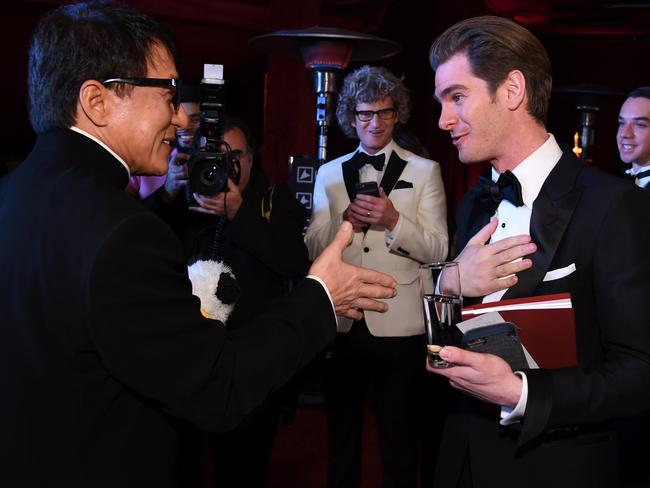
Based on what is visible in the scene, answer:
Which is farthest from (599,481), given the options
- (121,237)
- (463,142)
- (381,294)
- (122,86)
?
(122,86)

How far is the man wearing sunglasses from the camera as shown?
3174 mm

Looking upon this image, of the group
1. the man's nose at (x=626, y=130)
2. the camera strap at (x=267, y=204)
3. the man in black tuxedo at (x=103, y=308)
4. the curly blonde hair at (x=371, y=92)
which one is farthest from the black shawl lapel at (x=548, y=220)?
the man's nose at (x=626, y=130)

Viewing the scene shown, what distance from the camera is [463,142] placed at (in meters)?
1.88

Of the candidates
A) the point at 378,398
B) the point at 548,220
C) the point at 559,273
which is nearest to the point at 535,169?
the point at 548,220

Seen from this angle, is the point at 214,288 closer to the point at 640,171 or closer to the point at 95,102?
the point at 95,102

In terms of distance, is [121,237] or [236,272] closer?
[121,237]

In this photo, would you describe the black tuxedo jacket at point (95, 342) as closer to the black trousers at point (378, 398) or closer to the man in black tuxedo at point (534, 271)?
the man in black tuxedo at point (534, 271)

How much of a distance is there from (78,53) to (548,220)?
102cm

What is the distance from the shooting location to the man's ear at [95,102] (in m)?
1.42

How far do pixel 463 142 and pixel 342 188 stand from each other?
1534 millimetres

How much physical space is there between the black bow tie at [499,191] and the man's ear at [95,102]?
2.94 feet

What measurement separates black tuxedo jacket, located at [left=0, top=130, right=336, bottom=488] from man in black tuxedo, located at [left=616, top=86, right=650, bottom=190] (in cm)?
313

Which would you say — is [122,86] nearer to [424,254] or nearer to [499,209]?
[499,209]

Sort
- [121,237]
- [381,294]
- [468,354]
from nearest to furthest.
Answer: [121,237] → [468,354] → [381,294]
